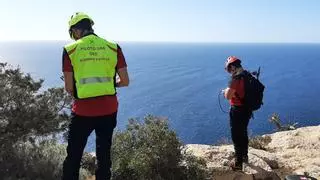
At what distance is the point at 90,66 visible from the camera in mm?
4711

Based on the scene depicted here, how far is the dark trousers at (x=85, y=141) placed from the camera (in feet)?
15.9

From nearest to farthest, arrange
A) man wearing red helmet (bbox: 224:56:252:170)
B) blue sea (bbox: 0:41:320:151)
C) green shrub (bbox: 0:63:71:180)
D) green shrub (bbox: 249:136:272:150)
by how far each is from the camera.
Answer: green shrub (bbox: 0:63:71:180)
man wearing red helmet (bbox: 224:56:252:170)
green shrub (bbox: 249:136:272:150)
blue sea (bbox: 0:41:320:151)

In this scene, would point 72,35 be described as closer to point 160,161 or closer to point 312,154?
point 160,161

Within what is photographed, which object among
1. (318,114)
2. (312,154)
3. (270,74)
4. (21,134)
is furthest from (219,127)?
(270,74)

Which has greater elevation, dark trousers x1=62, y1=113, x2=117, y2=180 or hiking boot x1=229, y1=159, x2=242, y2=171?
dark trousers x1=62, y1=113, x2=117, y2=180

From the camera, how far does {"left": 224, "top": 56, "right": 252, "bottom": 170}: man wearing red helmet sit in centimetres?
698

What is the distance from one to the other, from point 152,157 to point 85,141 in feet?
3.78

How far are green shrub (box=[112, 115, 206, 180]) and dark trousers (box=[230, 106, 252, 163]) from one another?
116 cm

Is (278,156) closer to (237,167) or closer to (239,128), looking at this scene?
(239,128)

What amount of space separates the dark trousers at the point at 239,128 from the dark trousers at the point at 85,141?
2.73m

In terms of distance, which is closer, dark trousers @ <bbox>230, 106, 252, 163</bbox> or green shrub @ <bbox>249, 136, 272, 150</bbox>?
dark trousers @ <bbox>230, 106, 252, 163</bbox>

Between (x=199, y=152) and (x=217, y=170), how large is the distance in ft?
Result: 3.93

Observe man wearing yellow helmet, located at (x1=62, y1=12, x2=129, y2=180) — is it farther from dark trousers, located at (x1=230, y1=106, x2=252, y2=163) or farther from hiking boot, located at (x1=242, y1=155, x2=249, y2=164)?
hiking boot, located at (x1=242, y1=155, x2=249, y2=164)

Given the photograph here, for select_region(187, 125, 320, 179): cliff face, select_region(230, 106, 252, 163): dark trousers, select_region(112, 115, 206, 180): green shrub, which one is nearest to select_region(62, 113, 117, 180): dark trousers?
select_region(112, 115, 206, 180): green shrub
